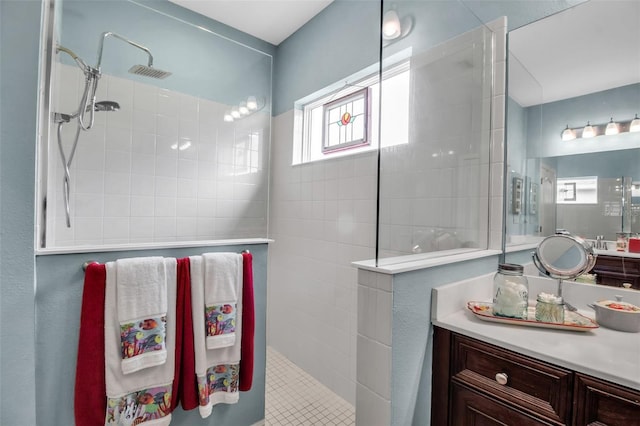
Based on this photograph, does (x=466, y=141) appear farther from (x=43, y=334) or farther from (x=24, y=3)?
(x=43, y=334)

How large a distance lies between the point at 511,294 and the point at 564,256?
14.0 inches

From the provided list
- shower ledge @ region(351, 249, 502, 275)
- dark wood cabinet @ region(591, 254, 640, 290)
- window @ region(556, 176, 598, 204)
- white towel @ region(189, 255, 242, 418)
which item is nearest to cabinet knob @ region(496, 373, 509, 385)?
shower ledge @ region(351, 249, 502, 275)

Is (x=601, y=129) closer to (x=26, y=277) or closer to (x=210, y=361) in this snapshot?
(x=210, y=361)

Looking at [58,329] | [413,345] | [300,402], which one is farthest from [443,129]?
[300,402]

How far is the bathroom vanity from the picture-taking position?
735 millimetres

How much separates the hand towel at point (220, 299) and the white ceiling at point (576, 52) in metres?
1.60

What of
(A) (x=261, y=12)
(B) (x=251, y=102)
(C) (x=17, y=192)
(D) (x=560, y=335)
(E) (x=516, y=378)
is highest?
(A) (x=261, y=12)

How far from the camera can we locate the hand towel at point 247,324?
1.46 meters

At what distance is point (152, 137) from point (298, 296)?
161 centimetres

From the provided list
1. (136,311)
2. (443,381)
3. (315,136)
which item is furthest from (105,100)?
Answer: (443,381)

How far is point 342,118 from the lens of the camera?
2.34 meters

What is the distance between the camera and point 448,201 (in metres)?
1.42

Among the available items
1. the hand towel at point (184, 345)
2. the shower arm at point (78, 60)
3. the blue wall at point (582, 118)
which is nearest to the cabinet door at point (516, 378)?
the blue wall at point (582, 118)

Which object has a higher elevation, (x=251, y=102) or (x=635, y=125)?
(x=251, y=102)
